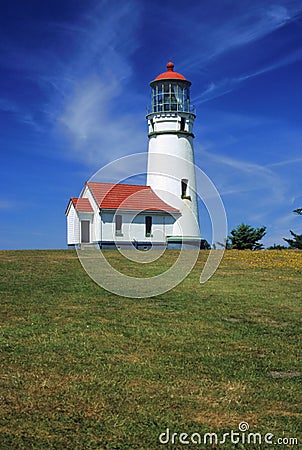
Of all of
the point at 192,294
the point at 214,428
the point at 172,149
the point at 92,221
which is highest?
the point at 172,149

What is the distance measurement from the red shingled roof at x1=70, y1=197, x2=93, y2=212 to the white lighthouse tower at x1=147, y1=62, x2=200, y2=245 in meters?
5.74

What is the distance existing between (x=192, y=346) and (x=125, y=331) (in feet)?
5.47

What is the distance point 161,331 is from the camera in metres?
11.5

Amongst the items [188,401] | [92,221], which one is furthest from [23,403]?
[92,221]

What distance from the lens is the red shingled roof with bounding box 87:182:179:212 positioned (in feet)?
134

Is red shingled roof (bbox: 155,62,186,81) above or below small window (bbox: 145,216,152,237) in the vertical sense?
above

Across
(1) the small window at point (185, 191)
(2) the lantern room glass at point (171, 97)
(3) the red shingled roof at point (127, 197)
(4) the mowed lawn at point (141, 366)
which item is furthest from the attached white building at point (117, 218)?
(4) the mowed lawn at point (141, 366)

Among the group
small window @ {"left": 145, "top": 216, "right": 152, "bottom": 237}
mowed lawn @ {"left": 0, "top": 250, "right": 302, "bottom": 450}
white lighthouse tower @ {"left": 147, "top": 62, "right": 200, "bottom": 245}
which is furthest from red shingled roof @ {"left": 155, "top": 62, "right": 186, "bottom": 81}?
mowed lawn @ {"left": 0, "top": 250, "right": 302, "bottom": 450}

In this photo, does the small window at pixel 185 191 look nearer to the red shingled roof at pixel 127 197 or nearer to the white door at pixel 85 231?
the red shingled roof at pixel 127 197

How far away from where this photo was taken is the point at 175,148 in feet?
142

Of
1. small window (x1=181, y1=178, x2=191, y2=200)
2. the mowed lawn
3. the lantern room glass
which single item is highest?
the lantern room glass

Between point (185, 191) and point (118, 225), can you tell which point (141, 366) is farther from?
point (185, 191)

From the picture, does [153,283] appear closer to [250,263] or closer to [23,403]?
[250,263]

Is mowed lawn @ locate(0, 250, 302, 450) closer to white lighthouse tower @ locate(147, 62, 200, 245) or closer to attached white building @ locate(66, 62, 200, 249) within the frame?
attached white building @ locate(66, 62, 200, 249)
